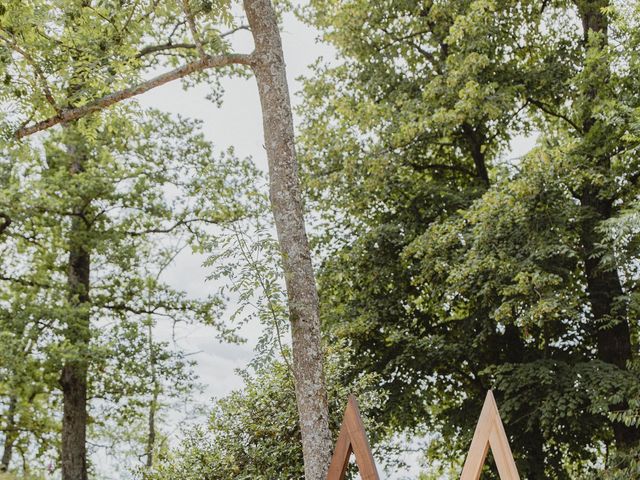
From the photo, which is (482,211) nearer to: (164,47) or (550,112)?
(550,112)

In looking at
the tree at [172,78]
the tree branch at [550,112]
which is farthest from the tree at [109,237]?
the tree branch at [550,112]

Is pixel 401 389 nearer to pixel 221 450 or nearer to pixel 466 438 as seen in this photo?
pixel 466 438

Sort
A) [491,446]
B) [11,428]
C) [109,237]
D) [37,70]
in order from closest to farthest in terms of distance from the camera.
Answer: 1. [491,446]
2. [37,70]
3. [109,237]
4. [11,428]

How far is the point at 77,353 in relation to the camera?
34.6 ft

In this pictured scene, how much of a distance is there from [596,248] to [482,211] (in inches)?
69.5

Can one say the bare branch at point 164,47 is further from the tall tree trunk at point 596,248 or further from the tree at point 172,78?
the tall tree trunk at point 596,248

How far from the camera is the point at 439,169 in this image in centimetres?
1270

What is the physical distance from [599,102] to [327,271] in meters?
5.20

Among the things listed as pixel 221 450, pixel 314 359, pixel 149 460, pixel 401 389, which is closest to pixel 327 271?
pixel 401 389

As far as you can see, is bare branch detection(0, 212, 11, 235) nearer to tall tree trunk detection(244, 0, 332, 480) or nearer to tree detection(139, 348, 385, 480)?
tree detection(139, 348, 385, 480)

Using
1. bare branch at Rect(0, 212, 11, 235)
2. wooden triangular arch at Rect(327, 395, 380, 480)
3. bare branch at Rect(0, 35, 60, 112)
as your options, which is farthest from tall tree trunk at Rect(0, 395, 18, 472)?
wooden triangular arch at Rect(327, 395, 380, 480)

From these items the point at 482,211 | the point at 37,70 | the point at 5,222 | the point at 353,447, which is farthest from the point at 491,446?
the point at 5,222

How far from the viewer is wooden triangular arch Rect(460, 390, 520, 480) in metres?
3.72

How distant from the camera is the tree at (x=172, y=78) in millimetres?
5285
